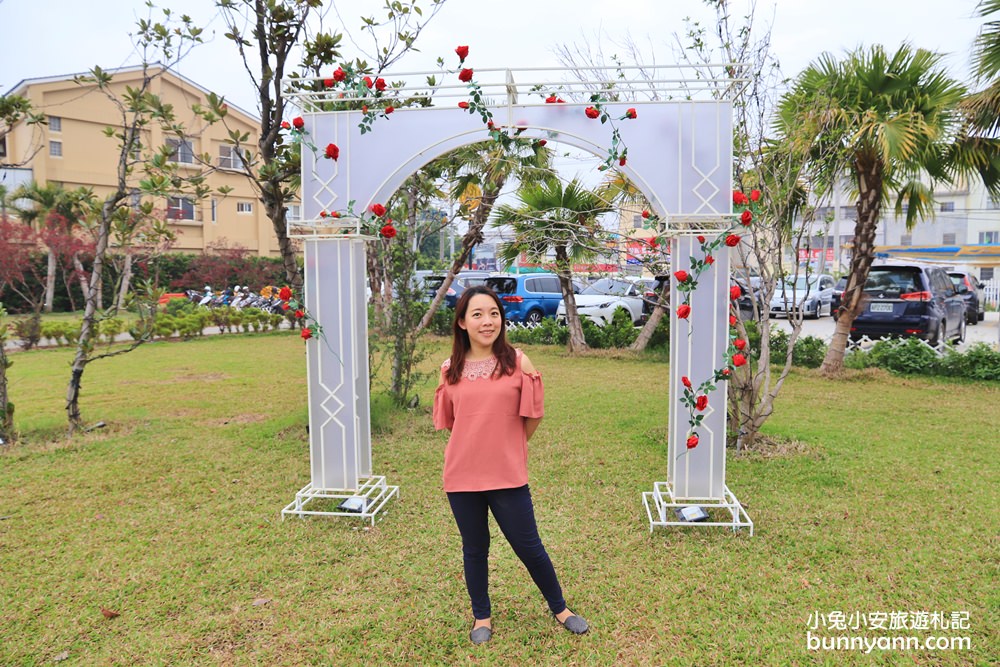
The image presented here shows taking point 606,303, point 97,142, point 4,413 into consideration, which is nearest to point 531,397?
point 4,413

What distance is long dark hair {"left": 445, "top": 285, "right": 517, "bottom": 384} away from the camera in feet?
7.93

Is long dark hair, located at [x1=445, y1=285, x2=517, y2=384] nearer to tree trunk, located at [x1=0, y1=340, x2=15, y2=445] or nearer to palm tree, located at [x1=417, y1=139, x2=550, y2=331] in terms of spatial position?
palm tree, located at [x1=417, y1=139, x2=550, y2=331]

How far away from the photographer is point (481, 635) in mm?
2500

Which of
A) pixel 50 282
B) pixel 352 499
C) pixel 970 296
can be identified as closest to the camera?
pixel 352 499

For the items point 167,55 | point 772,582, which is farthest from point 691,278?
point 167,55

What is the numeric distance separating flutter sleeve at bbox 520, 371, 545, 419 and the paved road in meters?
9.97

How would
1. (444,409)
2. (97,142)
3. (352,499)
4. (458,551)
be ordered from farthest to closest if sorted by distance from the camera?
(97,142) < (352,499) < (458,551) < (444,409)

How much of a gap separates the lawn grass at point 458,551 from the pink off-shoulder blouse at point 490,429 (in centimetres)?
69

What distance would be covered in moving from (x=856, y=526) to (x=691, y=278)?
162 cm

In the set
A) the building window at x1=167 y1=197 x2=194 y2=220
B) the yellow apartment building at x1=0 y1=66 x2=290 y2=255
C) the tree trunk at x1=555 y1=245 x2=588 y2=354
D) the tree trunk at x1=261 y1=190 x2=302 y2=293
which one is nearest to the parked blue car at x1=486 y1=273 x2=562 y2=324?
the tree trunk at x1=555 y1=245 x2=588 y2=354

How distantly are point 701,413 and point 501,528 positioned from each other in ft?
5.40

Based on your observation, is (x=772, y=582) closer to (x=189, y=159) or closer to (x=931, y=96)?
(x=931, y=96)

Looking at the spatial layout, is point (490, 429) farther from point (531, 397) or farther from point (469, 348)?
point (469, 348)

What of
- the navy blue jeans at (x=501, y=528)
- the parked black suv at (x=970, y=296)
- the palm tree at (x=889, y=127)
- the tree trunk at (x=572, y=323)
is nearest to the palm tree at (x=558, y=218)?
the tree trunk at (x=572, y=323)
